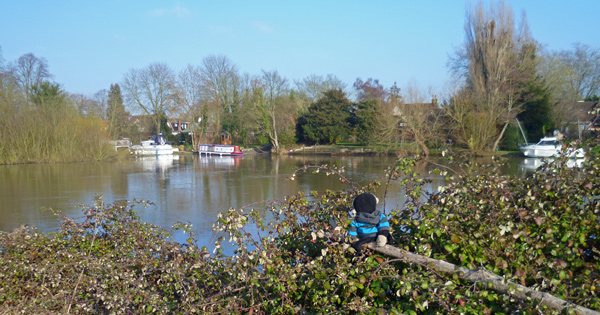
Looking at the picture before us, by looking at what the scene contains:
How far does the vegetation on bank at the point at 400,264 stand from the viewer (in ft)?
9.75

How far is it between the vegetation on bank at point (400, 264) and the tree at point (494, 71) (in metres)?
29.4

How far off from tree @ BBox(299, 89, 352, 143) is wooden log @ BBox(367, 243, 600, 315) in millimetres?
41863

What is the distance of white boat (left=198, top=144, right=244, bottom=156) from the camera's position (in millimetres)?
40906

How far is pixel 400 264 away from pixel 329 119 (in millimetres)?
42103

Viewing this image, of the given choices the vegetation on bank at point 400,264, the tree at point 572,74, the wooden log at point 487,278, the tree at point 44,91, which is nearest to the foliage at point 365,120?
the tree at point 572,74

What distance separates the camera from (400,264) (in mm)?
3529

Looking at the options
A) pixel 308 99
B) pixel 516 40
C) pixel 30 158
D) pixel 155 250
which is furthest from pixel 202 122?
pixel 155 250

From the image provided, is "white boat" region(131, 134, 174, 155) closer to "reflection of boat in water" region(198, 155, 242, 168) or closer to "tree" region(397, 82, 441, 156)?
"reflection of boat in water" region(198, 155, 242, 168)

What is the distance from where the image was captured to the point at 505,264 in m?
2.96

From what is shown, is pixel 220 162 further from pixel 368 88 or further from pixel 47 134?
pixel 368 88

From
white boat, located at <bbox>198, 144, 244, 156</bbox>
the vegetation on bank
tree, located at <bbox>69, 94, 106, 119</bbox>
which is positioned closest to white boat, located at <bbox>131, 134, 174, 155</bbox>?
white boat, located at <bbox>198, 144, 244, 156</bbox>

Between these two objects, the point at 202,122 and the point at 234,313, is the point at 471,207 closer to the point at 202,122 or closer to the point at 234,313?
the point at 234,313

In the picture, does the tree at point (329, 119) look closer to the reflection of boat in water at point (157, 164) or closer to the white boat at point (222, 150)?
the white boat at point (222, 150)

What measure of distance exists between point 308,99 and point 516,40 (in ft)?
99.9
